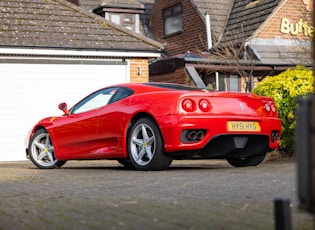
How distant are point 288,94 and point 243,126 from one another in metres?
2.80

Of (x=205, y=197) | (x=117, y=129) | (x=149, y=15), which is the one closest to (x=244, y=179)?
(x=205, y=197)

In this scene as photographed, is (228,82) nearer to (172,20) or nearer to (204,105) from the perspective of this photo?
(172,20)

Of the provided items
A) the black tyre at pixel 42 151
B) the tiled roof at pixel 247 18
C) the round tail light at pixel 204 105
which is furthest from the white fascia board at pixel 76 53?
the round tail light at pixel 204 105

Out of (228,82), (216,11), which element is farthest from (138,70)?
(216,11)

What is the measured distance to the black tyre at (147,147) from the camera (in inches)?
381

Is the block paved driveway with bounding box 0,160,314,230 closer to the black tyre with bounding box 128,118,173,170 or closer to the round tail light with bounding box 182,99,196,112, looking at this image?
the black tyre with bounding box 128,118,173,170

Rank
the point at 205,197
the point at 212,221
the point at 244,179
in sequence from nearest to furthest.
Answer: the point at 212,221 → the point at 205,197 → the point at 244,179

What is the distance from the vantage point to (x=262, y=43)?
2488cm

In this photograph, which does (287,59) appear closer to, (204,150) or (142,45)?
(142,45)

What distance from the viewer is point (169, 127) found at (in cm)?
955

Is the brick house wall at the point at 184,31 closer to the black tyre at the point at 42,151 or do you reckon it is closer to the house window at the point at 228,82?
the house window at the point at 228,82

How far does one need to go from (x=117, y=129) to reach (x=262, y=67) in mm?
13640

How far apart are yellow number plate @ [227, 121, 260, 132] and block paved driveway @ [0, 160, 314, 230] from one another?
0.92 meters

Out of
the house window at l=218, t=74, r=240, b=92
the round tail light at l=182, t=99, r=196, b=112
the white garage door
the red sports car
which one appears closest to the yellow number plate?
the red sports car
